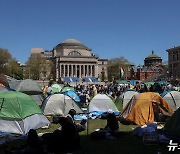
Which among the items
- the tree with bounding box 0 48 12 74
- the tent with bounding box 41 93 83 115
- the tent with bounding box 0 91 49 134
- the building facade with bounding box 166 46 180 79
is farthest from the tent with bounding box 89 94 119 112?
the building facade with bounding box 166 46 180 79

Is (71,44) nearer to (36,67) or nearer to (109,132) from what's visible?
(36,67)

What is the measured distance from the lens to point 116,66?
134 meters

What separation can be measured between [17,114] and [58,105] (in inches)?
217

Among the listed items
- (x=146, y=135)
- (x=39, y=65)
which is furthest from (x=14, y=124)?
(x=39, y=65)

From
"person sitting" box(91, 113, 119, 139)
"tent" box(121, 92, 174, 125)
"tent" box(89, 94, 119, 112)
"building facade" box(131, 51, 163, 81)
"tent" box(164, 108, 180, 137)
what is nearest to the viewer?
"tent" box(164, 108, 180, 137)

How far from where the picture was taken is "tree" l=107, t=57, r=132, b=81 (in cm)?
13223

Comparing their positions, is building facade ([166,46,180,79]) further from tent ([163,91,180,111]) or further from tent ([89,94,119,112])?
tent ([89,94,119,112])

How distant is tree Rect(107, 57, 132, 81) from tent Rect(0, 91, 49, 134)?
376ft

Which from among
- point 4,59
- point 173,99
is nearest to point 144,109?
point 173,99

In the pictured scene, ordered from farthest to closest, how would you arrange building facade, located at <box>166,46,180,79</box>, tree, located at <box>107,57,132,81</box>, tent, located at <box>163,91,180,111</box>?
tree, located at <box>107,57,132,81</box> → building facade, located at <box>166,46,180,79</box> → tent, located at <box>163,91,180,111</box>

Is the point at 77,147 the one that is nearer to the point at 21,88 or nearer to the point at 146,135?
the point at 146,135

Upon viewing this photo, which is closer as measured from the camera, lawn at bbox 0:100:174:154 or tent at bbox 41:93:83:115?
lawn at bbox 0:100:174:154

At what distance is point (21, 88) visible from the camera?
25.7 m

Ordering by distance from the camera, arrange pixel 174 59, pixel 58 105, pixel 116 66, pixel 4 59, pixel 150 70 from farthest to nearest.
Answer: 1. pixel 150 70
2. pixel 116 66
3. pixel 174 59
4. pixel 4 59
5. pixel 58 105
